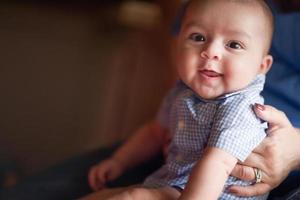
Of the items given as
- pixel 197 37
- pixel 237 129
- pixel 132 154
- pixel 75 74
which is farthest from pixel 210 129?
pixel 75 74

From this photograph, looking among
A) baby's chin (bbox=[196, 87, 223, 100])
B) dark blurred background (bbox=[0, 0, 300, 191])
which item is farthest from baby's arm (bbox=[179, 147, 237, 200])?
dark blurred background (bbox=[0, 0, 300, 191])

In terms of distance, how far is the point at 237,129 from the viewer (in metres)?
0.79

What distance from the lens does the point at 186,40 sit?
89 cm

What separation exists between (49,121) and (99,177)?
1.12 metres

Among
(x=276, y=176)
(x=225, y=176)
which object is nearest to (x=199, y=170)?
(x=225, y=176)

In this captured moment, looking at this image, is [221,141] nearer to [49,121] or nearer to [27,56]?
[49,121]

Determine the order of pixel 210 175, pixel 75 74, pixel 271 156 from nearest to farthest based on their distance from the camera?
pixel 210 175
pixel 271 156
pixel 75 74

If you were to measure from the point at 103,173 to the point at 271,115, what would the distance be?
0.41 meters

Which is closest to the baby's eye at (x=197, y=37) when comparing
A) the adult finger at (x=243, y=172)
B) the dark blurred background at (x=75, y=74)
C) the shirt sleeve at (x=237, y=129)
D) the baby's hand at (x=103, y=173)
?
the shirt sleeve at (x=237, y=129)

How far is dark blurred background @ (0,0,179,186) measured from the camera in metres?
2.06

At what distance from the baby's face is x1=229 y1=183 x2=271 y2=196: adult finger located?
162 millimetres

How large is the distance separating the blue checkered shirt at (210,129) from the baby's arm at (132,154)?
16 cm

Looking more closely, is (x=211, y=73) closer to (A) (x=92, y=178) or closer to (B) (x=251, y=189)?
(B) (x=251, y=189)

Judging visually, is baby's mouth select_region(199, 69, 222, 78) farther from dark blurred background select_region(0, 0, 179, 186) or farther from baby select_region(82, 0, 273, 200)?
dark blurred background select_region(0, 0, 179, 186)
